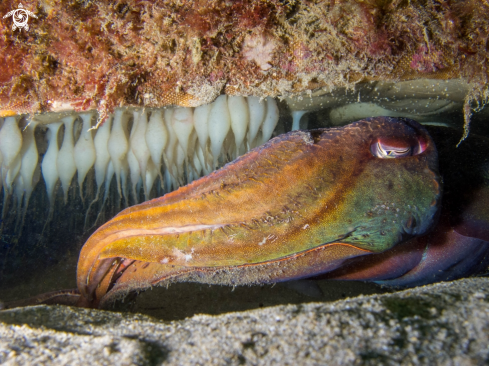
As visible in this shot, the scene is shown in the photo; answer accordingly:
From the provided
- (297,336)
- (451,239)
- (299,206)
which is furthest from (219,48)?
(451,239)

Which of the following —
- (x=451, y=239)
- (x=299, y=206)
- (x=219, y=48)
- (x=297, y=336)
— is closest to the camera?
(x=297, y=336)

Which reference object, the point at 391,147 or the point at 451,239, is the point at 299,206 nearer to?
the point at 391,147

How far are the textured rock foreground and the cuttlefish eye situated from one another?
808 millimetres

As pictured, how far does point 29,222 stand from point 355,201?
549cm

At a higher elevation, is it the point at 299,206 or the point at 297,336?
the point at 299,206

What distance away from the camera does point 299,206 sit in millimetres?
1522

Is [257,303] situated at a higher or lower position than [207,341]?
lower

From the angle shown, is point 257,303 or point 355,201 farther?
point 257,303

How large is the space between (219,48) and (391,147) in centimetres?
130

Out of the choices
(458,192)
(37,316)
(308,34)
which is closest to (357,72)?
(308,34)

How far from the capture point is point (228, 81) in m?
2.07

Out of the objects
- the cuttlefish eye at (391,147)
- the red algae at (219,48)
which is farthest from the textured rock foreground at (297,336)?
the red algae at (219,48)

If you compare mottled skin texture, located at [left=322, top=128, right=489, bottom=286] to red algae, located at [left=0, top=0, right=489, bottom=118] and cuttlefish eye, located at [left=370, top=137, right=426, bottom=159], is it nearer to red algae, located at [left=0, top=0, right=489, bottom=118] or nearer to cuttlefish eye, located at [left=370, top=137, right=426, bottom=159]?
red algae, located at [left=0, top=0, right=489, bottom=118]

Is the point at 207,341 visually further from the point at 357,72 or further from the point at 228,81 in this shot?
the point at 357,72
